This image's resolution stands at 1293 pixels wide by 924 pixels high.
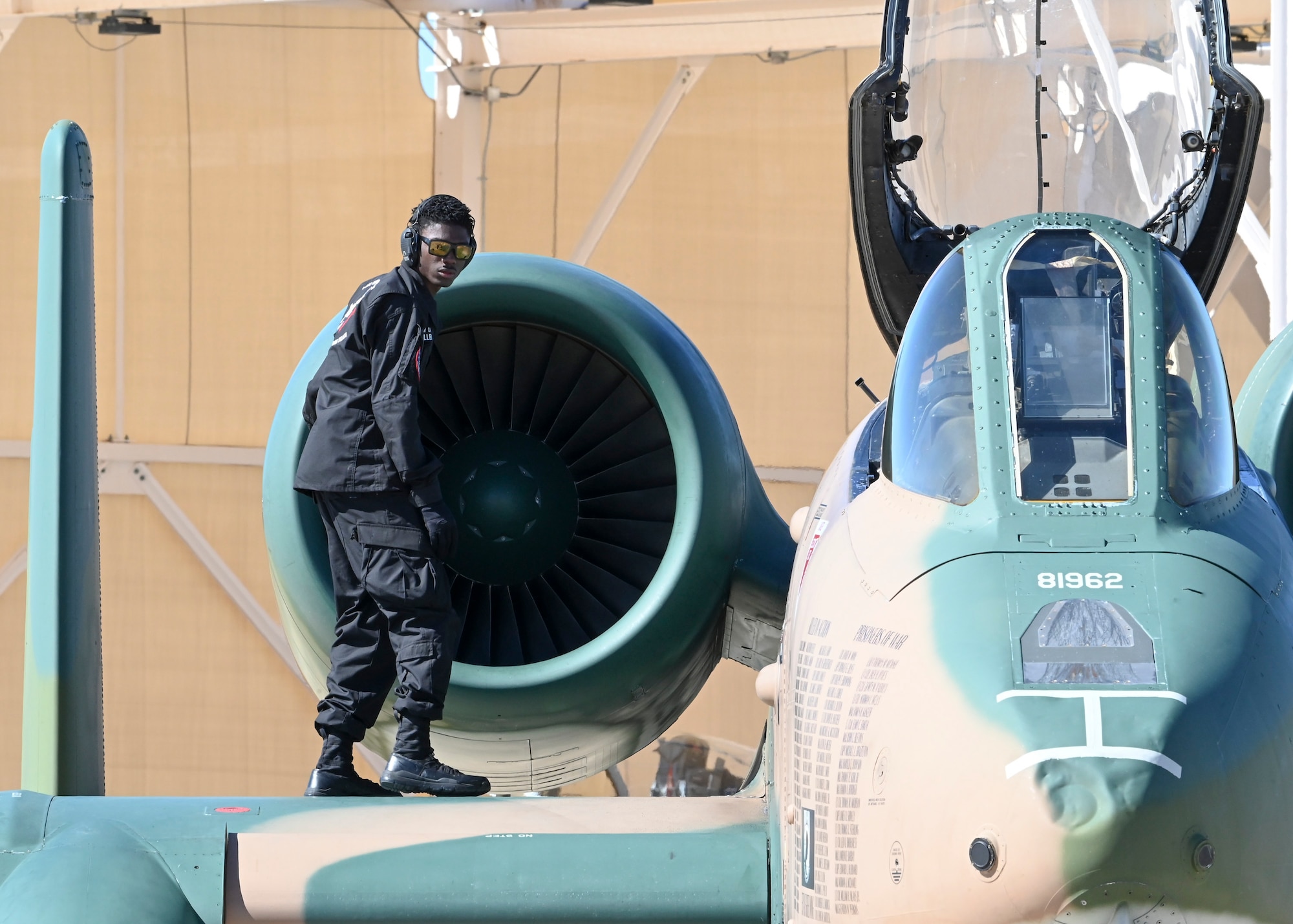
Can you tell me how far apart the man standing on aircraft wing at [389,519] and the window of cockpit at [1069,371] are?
1626mm

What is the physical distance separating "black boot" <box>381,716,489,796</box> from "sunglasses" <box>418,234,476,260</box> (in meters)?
1.22

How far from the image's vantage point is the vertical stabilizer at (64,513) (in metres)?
4.52

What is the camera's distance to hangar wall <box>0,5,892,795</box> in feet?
40.3

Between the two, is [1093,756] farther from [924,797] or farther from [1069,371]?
[1069,371]

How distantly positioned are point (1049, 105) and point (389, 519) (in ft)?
7.70

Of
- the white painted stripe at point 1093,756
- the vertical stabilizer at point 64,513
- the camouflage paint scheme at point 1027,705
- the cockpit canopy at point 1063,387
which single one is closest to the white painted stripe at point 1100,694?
the camouflage paint scheme at point 1027,705

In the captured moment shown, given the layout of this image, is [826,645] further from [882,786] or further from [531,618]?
[531,618]

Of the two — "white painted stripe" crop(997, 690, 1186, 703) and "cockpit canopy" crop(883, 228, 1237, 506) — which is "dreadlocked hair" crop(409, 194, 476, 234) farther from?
"white painted stripe" crop(997, 690, 1186, 703)

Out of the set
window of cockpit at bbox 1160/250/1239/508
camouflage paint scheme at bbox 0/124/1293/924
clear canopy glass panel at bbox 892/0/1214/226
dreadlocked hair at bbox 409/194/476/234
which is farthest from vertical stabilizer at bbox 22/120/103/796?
window of cockpit at bbox 1160/250/1239/508

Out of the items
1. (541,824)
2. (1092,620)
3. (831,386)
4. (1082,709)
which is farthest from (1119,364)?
(831,386)

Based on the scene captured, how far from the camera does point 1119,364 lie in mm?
3146

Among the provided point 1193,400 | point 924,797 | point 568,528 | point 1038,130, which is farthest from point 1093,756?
point 1038,130

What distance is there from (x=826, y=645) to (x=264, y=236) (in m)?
10.0

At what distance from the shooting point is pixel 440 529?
415 centimetres
